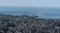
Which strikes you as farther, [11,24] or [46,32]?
[11,24]

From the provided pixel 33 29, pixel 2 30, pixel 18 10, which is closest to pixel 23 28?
pixel 33 29

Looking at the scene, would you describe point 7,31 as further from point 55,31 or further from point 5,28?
point 55,31

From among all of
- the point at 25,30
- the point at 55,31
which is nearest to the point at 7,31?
the point at 25,30

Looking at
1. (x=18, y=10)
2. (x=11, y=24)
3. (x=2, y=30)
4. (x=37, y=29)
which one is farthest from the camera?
(x=18, y=10)

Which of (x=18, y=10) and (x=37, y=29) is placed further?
(x=18, y=10)

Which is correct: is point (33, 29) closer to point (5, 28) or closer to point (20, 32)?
point (20, 32)

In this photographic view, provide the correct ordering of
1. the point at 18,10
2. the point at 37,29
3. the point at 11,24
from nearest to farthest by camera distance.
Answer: the point at 37,29
the point at 11,24
the point at 18,10

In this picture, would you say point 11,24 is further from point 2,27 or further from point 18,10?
point 18,10

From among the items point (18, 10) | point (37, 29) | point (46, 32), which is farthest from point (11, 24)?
point (18, 10)
